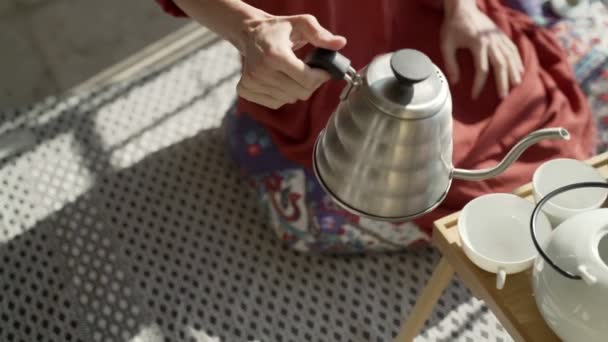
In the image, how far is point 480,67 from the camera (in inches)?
41.3

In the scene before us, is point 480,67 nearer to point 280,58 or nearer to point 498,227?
point 498,227

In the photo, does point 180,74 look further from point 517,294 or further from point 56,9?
point 517,294

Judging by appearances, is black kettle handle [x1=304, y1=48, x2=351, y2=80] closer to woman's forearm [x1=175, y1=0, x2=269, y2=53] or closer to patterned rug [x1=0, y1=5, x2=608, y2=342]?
woman's forearm [x1=175, y1=0, x2=269, y2=53]

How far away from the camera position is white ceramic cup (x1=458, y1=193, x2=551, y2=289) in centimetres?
74

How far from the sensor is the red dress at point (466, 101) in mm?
1025

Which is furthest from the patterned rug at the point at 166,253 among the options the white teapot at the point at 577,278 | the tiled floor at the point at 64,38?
the white teapot at the point at 577,278

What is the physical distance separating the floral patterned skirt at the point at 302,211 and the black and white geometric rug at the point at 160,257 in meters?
0.05

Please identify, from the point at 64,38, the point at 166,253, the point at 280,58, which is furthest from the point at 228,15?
the point at 64,38

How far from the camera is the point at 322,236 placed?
1.15 metres

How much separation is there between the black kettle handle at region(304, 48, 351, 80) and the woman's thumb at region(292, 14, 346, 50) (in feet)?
0.04

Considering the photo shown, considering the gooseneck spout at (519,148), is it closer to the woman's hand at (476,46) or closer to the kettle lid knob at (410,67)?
the kettle lid knob at (410,67)

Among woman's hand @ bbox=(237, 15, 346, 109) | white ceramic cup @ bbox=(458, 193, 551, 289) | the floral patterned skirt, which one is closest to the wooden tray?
white ceramic cup @ bbox=(458, 193, 551, 289)

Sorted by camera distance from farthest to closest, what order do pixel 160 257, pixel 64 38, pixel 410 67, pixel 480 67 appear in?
pixel 64 38 → pixel 160 257 → pixel 480 67 → pixel 410 67

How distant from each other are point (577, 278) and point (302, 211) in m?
0.62
